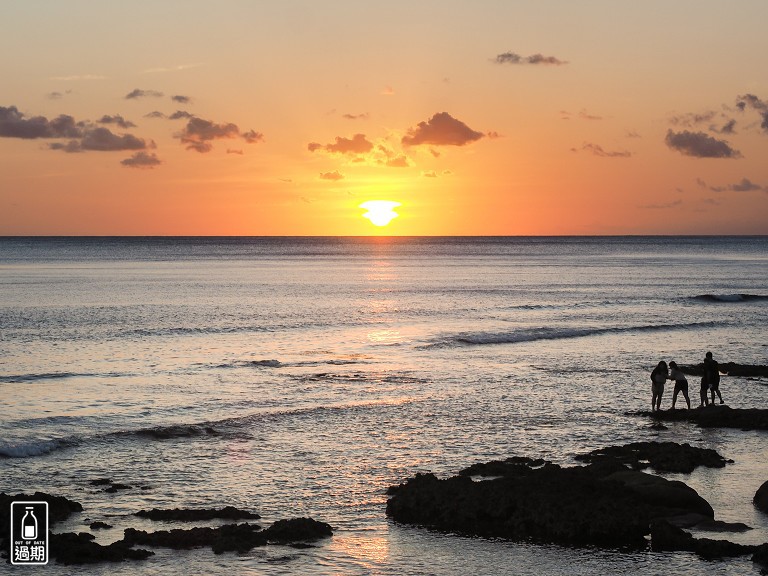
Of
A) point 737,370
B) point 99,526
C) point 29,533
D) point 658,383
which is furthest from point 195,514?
point 737,370

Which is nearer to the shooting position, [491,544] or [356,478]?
[491,544]

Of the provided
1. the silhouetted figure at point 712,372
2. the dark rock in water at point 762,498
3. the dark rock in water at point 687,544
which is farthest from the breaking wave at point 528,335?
the dark rock in water at point 687,544

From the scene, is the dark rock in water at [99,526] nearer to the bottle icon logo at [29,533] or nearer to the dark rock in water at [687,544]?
the bottle icon logo at [29,533]

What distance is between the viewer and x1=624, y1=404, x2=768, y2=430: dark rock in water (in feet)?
103

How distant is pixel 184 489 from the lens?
23.8 metres

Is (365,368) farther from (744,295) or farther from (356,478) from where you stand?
(744,295)

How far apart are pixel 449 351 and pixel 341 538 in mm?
34659

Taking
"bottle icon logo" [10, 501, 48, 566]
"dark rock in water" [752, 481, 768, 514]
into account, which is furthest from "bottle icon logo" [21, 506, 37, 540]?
"dark rock in water" [752, 481, 768, 514]

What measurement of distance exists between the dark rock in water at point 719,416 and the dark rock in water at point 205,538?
60.7 feet

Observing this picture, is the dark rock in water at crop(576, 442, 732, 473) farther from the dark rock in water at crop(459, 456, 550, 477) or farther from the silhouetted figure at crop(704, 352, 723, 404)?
the silhouetted figure at crop(704, 352, 723, 404)

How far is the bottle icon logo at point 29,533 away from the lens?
1855 cm

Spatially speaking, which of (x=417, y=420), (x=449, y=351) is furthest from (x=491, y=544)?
(x=449, y=351)

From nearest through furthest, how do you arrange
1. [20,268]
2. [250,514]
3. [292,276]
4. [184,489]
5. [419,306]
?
1. [250,514]
2. [184,489]
3. [419,306]
4. [292,276]
5. [20,268]

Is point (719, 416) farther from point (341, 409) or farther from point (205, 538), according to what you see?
point (205, 538)
